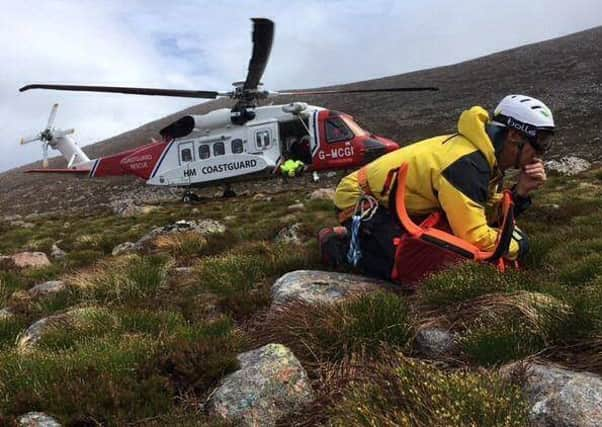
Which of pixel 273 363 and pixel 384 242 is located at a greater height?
pixel 384 242

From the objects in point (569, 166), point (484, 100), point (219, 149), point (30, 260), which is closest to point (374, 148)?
point (219, 149)

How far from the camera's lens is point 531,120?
5.54m

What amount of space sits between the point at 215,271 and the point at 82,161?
23169 millimetres

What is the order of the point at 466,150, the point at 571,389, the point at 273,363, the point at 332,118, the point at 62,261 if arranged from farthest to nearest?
1. the point at 332,118
2. the point at 62,261
3. the point at 466,150
4. the point at 273,363
5. the point at 571,389

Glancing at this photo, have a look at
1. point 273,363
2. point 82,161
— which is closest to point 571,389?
point 273,363

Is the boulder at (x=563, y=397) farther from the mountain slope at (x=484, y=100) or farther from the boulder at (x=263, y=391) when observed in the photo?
the mountain slope at (x=484, y=100)

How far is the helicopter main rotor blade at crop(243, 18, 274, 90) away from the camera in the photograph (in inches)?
609

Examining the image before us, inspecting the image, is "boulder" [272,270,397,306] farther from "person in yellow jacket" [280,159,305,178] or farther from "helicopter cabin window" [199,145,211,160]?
"helicopter cabin window" [199,145,211,160]

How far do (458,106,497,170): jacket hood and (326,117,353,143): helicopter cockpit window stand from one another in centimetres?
1498

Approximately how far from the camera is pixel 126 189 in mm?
37438

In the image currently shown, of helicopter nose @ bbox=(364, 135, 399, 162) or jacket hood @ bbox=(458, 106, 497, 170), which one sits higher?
jacket hood @ bbox=(458, 106, 497, 170)

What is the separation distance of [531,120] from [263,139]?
16.6 m

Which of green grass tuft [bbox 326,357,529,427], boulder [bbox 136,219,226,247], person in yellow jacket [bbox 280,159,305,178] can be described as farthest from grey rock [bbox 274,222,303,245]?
person in yellow jacket [bbox 280,159,305,178]

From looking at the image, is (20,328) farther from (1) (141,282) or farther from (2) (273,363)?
(2) (273,363)
